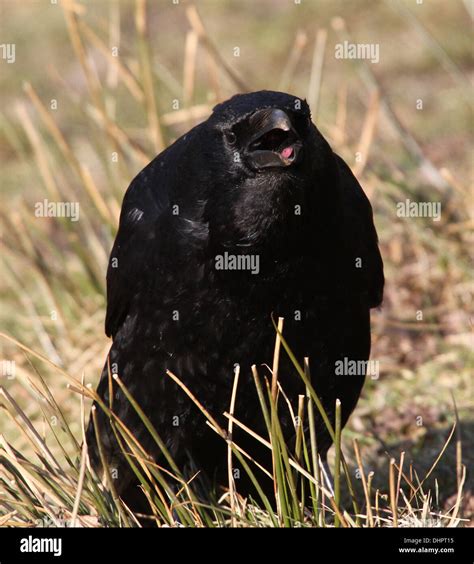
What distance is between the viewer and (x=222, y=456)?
3.80m

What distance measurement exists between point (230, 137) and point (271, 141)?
Answer: 134mm

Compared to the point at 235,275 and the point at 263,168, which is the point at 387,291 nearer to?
the point at 235,275

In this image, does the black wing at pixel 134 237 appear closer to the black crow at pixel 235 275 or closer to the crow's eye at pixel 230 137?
the black crow at pixel 235 275

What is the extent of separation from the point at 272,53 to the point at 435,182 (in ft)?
16.8

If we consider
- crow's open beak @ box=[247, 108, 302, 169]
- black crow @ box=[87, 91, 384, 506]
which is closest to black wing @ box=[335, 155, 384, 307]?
black crow @ box=[87, 91, 384, 506]

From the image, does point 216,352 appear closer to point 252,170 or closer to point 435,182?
point 252,170

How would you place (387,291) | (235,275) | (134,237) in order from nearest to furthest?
(235,275) < (134,237) < (387,291)

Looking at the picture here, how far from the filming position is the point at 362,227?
146 inches

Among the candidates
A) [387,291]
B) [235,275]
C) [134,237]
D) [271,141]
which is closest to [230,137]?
[271,141]

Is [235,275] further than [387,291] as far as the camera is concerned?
No

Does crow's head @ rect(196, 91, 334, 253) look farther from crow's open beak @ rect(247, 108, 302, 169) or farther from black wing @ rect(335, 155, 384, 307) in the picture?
black wing @ rect(335, 155, 384, 307)

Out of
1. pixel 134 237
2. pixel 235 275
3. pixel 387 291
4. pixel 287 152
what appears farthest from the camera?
pixel 387 291

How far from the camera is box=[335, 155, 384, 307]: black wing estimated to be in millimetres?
3633

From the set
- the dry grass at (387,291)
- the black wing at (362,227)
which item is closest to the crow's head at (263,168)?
the black wing at (362,227)
